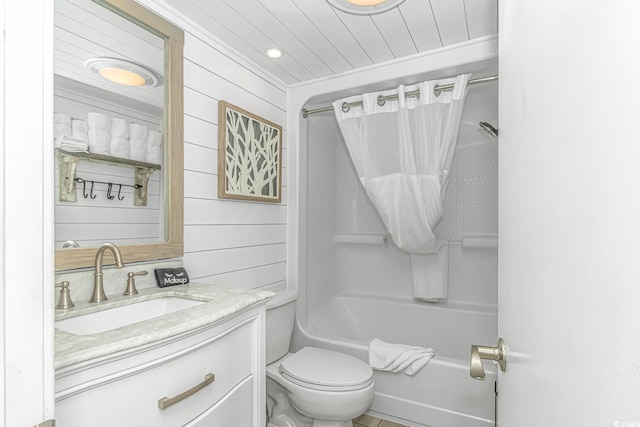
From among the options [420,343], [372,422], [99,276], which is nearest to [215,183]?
[99,276]

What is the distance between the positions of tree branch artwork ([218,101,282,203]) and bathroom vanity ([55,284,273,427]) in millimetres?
716

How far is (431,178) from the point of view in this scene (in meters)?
2.08

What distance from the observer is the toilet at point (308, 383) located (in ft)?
5.22

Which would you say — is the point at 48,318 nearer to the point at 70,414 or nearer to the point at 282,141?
the point at 70,414

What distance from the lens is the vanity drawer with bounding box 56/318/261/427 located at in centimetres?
73

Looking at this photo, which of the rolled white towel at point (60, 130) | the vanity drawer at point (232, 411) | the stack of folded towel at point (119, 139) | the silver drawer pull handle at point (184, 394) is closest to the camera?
the silver drawer pull handle at point (184, 394)

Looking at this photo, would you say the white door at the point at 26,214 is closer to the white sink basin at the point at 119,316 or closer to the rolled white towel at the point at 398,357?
the white sink basin at the point at 119,316

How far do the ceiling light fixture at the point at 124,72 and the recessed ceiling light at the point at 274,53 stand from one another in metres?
0.70

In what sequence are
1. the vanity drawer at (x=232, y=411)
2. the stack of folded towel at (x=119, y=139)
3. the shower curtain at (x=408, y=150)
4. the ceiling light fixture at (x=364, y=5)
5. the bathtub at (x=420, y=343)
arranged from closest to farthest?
the vanity drawer at (x=232, y=411) → the stack of folded towel at (x=119, y=139) → the ceiling light fixture at (x=364, y=5) → the bathtub at (x=420, y=343) → the shower curtain at (x=408, y=150)

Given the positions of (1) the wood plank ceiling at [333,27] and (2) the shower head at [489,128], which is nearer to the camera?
(1) the wood plank ceiling at [333,27]

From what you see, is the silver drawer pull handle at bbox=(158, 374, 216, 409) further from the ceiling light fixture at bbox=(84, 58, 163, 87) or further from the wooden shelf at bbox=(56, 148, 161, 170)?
the ceiling light fixture at bbox=(84, 58, 163, 87)

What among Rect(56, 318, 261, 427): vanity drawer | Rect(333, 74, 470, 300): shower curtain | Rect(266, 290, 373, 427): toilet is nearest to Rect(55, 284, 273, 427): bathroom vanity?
Rect(56, 318, 261, 427): vanity drawer


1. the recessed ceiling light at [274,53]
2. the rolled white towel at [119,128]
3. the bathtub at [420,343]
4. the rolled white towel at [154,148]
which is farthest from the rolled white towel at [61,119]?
the bathtub at [420,343]

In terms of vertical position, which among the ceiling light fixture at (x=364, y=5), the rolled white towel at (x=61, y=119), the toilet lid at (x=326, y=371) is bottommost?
the toilet lid at (x=326, y=371)
